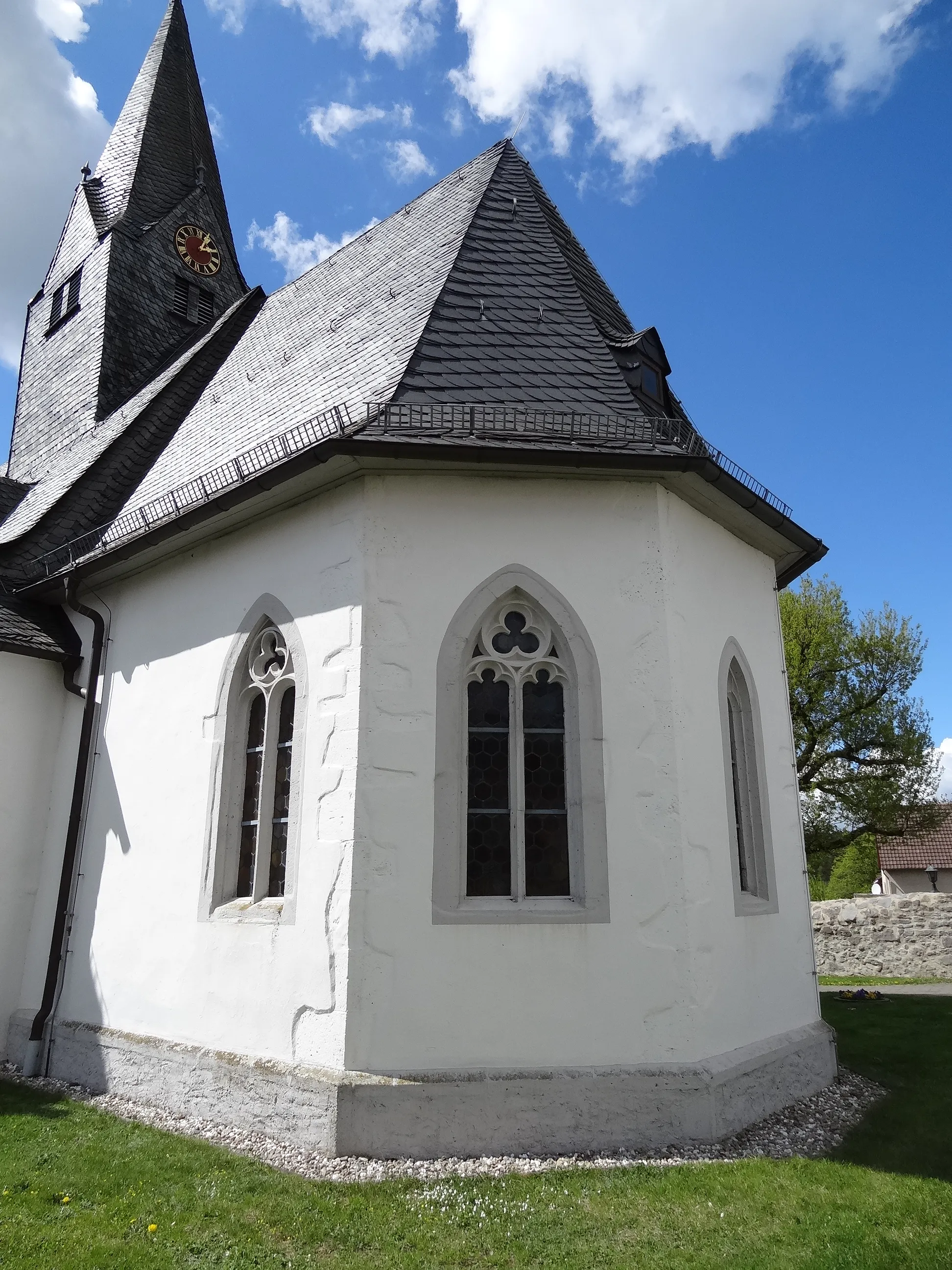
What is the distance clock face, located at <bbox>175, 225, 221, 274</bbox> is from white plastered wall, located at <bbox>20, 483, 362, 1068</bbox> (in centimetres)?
1028

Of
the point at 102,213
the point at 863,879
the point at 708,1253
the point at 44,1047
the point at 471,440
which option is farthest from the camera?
the point at 863,879

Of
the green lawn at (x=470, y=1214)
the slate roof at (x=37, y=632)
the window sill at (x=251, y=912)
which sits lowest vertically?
the green lawn at (x=470, y=1214)

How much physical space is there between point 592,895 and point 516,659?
5.86 feet

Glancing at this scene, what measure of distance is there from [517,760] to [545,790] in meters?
0.30

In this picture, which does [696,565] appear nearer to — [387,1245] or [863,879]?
[387,1245]

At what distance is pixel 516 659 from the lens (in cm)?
671

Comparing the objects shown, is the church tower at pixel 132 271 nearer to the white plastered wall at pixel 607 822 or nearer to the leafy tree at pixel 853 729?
the white plastered wall at pixel 607 822

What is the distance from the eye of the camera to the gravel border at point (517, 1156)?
5375 millimetres

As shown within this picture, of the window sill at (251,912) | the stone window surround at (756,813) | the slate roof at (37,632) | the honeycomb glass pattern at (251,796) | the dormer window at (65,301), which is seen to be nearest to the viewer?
the window sill at (251,912)

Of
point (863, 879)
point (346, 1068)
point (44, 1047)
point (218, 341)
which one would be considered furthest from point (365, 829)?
point (863, 879)

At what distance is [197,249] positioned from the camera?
17.2 metres

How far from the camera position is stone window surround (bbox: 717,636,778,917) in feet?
22.9

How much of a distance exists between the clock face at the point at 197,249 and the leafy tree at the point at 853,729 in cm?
1580

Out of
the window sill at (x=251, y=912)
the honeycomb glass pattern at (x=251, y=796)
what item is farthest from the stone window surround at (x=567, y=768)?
the honeycomb glass pattern at (x=251, y=796)
